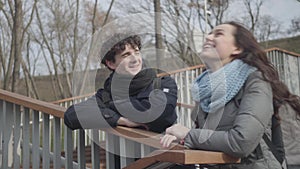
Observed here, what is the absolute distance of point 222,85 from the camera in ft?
3.83

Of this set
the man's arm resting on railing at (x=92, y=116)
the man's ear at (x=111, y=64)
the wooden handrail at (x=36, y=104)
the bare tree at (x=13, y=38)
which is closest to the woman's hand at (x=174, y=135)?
the man's arm resting on railing at (x=92, y=116)

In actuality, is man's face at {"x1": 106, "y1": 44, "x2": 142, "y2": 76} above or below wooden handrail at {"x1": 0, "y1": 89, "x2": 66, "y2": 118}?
above

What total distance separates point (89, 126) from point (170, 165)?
35 centimetres

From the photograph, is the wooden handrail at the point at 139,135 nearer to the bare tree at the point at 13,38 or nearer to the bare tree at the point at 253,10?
the bare tree at the point at 253,10

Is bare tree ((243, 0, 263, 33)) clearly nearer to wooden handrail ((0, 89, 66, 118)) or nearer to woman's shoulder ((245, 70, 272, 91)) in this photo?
wooden handrail ((0, 89, 66, 118))

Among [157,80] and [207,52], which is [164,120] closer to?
[157,80]

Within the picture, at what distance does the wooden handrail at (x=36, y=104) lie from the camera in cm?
186

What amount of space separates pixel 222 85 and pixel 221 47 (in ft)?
0.42

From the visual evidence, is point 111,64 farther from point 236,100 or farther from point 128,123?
point 236,100

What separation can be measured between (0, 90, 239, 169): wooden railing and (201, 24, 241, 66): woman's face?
0.97 feet

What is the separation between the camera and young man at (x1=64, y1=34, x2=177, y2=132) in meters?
1.43

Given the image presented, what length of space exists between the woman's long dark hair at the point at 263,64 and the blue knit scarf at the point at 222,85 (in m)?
0.03

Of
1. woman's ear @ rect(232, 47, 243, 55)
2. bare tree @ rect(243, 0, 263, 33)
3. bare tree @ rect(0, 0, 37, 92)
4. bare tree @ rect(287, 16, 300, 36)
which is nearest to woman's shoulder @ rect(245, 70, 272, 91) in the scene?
woman's ear @ rect(232, 47, 243, 55)

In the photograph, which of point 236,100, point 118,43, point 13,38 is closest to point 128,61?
point 118,43
